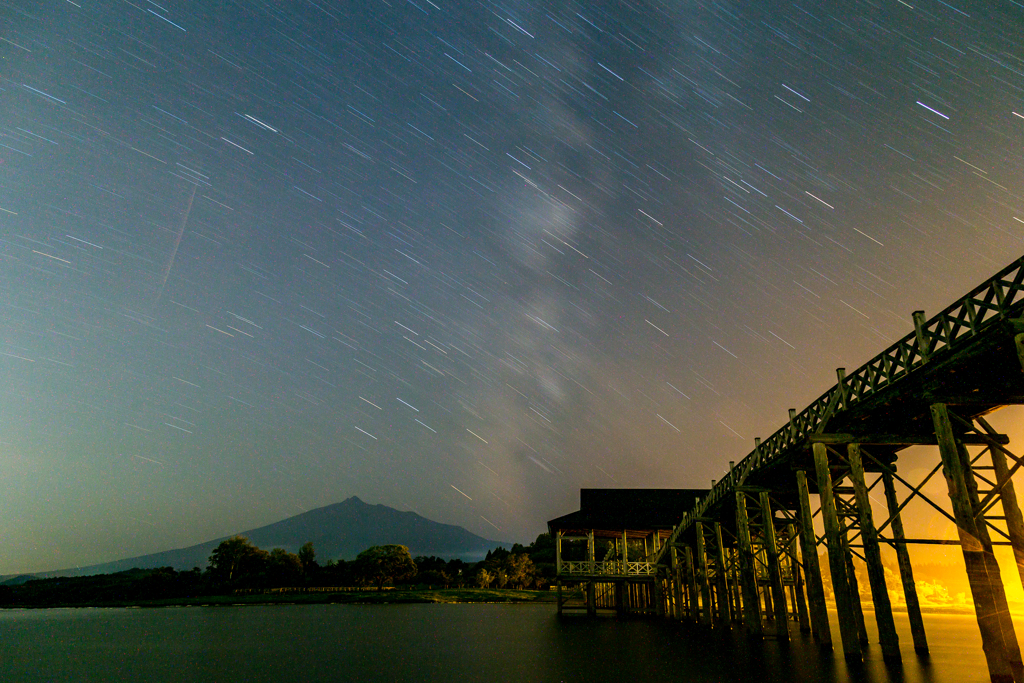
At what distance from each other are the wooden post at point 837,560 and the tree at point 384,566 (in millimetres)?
78037

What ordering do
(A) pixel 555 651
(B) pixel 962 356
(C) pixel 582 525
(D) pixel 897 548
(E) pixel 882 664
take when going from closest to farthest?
1. (B) pixel 962 356
2. (E) pixel 882 664
3. (D) pixel 897 548
4. (A) pixel 555 651
5. (C) pixel 582 525

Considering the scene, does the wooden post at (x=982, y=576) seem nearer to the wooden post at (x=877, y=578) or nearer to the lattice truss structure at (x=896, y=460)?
the lattice truss structure at (x=896, y=460)

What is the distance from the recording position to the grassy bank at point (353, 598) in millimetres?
70750

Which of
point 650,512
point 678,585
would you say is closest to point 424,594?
point 650,512

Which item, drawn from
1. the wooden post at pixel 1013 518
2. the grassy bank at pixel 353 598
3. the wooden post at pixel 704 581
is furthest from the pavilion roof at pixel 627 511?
the grassy bank at pixel 353 598

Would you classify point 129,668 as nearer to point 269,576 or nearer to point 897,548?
point 897,548

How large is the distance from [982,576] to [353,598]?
75.5 metres

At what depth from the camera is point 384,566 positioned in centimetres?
8756

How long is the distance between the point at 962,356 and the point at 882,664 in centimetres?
996

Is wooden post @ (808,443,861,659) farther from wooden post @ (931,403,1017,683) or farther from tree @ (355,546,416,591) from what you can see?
tree @ (355,546,416,591)

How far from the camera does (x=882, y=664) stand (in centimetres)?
1597

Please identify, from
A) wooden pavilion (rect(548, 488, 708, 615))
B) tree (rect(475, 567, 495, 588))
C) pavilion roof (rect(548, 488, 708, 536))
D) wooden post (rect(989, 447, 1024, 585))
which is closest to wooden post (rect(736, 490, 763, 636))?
wooden post (rect(989, 447, 1024, 585))

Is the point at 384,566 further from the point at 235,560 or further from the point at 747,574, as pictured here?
the point at 747,574

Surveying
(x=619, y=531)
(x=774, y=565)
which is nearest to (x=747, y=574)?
(x=774, y=565)
